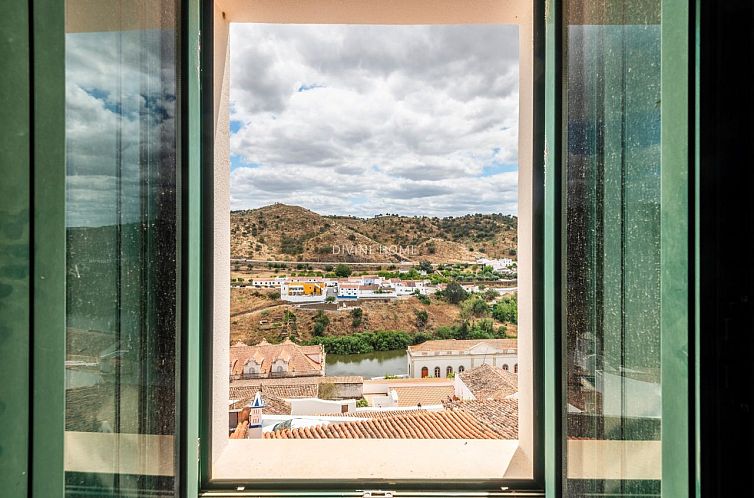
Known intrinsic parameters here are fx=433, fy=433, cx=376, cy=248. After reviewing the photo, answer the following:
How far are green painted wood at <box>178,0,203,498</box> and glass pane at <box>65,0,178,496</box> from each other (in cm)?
5

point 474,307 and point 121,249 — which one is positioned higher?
point 121,249

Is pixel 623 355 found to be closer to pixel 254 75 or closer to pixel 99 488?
pixel 99 488

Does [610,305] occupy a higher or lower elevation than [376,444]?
higher

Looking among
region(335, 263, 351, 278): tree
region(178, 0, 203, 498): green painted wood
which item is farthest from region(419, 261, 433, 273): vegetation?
region(178, 0, 203, 498): green painted wood

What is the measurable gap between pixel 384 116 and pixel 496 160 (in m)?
0.43

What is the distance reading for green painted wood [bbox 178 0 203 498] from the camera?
Answer: 47.0 inches

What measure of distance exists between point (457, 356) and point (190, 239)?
0.95m

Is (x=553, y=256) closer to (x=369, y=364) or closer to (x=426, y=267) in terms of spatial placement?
(x=426, y=267)

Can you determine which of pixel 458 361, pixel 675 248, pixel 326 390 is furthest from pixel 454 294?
pixel 675 248

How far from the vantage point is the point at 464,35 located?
1.53 meters

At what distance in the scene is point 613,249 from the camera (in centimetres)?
95
